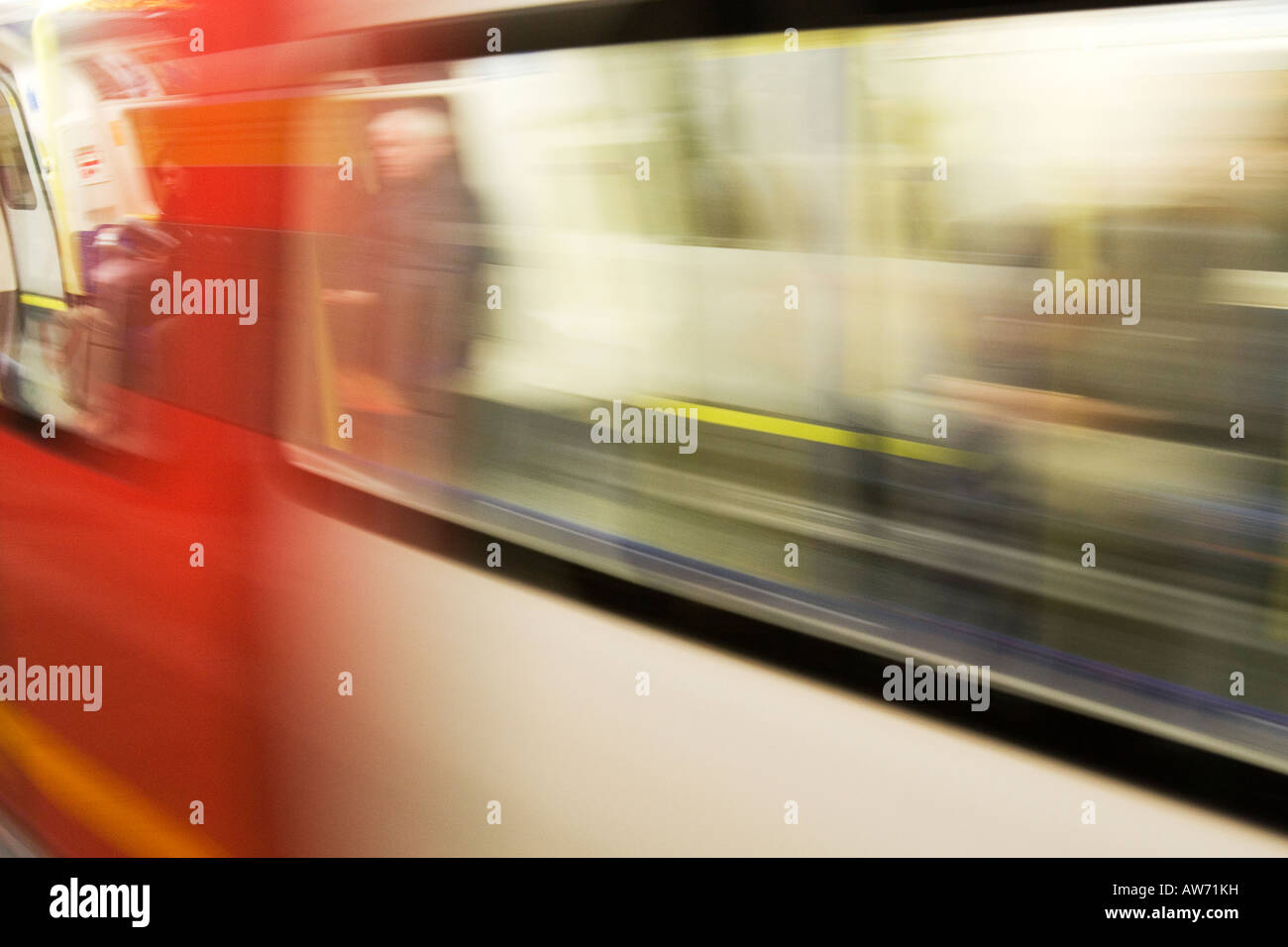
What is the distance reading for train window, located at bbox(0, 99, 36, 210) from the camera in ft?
8.87

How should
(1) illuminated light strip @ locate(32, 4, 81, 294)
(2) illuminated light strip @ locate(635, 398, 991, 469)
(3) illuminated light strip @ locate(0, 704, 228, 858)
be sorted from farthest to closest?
(1) illuminated light strip @ locate(32, 4, 81, 294) → (3) illuminated light strip @ locate(0, 704, 228, 858) → (2) illuminated light strip @ locate(635, 398, 991, 469)

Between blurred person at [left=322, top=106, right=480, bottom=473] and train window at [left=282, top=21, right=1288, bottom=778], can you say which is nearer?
train window at [left=282, top=21, right=1288, bottom=778]

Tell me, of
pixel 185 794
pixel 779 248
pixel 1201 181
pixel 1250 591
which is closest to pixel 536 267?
pixel 779 248

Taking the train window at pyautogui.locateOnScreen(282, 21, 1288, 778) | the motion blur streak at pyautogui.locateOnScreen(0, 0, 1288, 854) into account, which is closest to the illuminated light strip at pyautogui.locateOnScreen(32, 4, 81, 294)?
the motion blur streak at pyautogui.locateOnScreen(0, 0, 1288, 854)

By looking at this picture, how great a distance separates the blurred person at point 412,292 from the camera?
1.85 metres

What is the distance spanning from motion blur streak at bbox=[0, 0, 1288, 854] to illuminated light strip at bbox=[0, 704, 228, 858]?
0.04 feet

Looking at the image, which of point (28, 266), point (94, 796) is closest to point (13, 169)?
point (28, 266)

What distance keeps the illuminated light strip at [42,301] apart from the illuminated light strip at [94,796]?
90 cm

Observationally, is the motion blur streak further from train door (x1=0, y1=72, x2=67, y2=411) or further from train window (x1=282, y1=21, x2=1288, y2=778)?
train door (x1=0, y1=72, x2=67, y2=411)

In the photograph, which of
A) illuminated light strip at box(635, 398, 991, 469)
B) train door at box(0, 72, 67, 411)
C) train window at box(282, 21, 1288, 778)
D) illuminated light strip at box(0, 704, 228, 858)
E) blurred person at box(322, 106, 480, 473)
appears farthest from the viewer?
train door at box(0, 72, 67, 411)

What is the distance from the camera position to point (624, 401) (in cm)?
166

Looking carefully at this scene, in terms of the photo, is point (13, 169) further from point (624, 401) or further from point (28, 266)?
point (624, 401)
